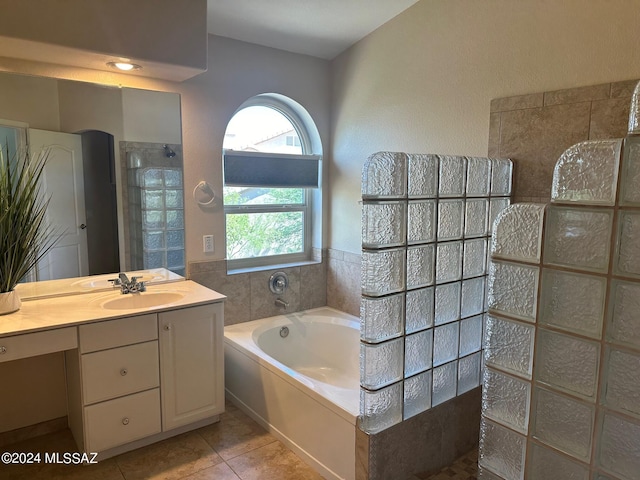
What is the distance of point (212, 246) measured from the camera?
2.96 metres

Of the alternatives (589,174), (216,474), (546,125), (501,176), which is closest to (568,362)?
(589,174)

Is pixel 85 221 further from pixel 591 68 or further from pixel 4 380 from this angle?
pixel 591 68

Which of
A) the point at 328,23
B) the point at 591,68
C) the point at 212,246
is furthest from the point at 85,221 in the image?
the point at 591,68

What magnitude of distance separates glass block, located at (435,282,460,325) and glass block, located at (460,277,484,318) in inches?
1.7

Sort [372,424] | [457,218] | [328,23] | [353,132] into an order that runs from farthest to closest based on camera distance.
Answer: [353,132]
[328,23]
[457,218]
[372,424]

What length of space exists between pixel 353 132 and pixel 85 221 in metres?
1.84

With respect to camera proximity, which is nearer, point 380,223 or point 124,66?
point 380,223

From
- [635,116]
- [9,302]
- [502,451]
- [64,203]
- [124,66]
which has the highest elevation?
[124,66]

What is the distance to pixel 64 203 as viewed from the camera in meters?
2.40

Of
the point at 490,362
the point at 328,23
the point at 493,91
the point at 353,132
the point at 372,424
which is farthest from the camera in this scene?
the point at 353,132

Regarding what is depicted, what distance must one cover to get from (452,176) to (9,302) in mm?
2110

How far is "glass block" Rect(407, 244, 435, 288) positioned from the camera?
71.2 inches

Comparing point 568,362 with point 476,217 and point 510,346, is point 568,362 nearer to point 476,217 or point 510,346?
point 510,346

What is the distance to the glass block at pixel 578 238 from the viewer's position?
1.18m
